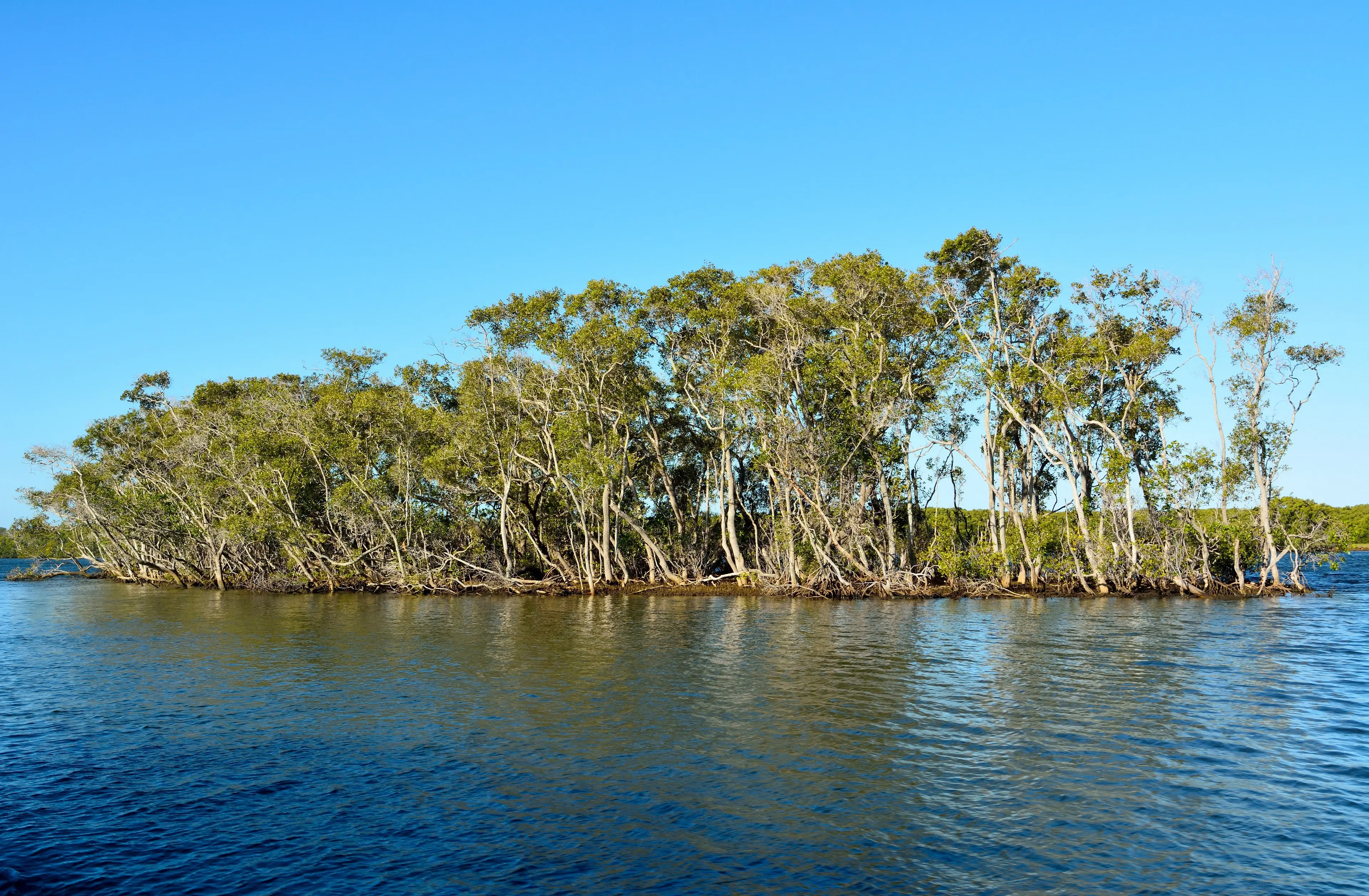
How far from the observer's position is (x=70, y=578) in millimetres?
86688

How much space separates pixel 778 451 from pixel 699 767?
32.4 m

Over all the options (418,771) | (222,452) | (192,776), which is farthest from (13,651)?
(222,452)

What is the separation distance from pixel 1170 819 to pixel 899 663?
1228 centimetres

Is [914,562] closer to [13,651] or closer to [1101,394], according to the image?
[1101,394]

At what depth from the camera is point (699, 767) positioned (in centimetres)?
1398

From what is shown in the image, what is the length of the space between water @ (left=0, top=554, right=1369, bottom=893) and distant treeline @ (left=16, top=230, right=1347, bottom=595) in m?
17.7

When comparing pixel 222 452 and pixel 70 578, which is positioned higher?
pixel 222 452

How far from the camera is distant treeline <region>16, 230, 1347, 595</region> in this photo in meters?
44.6

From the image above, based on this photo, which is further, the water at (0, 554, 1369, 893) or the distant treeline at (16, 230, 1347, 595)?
the distant treeline at (16, 230, 1347, 595)

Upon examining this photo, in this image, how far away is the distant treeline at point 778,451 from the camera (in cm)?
4462

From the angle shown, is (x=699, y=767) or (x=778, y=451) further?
(x=778, y=451)

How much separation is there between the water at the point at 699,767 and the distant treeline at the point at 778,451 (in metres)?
17.7

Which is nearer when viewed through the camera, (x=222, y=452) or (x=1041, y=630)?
(x=1041, y=630)

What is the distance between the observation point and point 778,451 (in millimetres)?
45531
